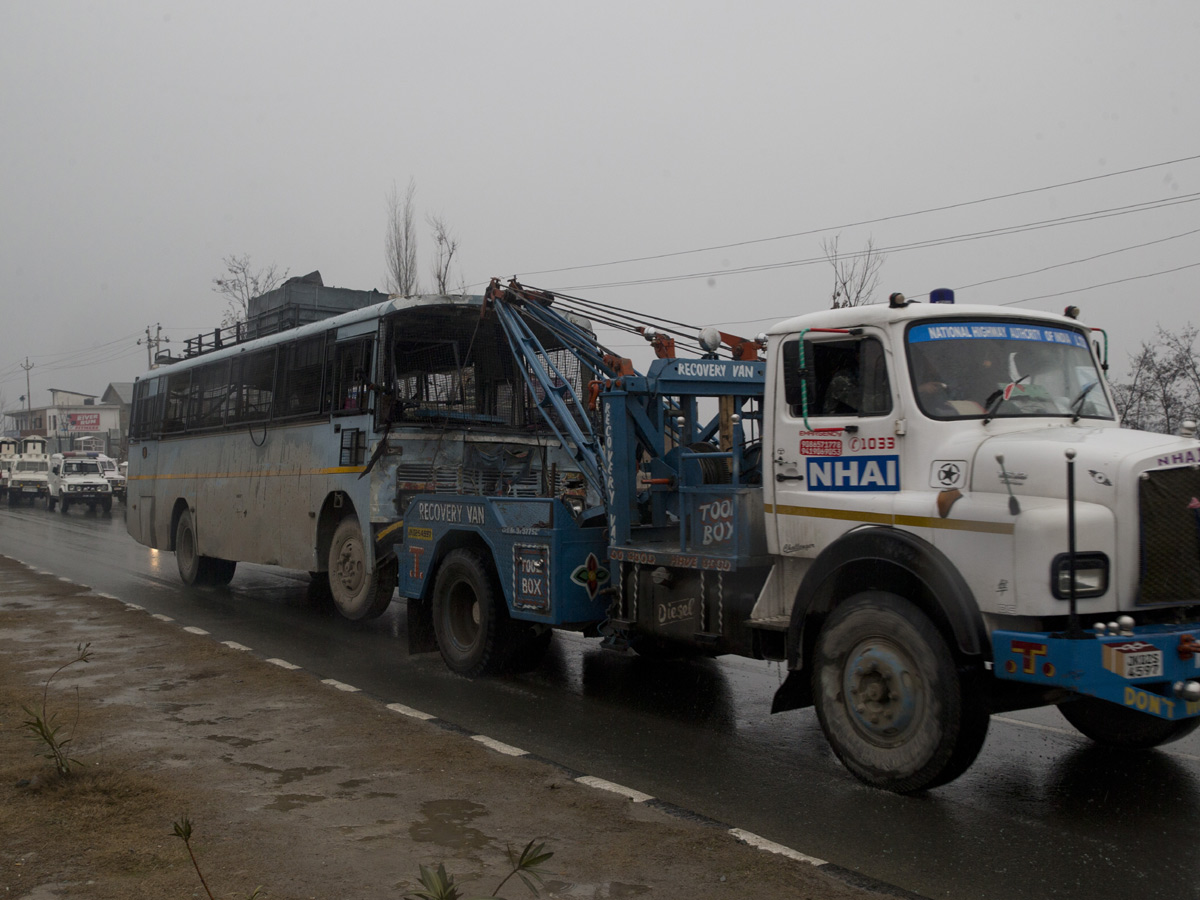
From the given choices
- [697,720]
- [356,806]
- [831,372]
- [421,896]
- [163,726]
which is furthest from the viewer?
[697,720]

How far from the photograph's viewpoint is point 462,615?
9.26 m

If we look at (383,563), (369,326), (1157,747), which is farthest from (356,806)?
(369,326)

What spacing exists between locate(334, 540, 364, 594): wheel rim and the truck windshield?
727 cm

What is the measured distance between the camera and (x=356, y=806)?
530cm

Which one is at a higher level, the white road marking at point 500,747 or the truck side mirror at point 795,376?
the truck side mirror at point 795,376

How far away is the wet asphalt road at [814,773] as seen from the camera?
179 inches

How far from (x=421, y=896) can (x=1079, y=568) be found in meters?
3.49

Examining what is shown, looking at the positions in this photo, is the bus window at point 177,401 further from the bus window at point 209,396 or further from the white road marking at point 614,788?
the white road marking at point 614,788

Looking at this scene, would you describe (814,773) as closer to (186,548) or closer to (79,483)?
(186,548)

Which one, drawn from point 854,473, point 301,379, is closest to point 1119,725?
point 854,473

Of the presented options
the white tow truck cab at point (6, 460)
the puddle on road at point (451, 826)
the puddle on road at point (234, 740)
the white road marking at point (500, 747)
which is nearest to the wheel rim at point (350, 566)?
the puddle on road at point (234, 740)

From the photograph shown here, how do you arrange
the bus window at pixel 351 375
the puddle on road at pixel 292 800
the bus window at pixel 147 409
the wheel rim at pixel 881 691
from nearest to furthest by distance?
the puddle on road at pixel 292 800
the wheel rim at pixel 881 691
the bus window at pixel 351 375
the bus window at pixel 147 409

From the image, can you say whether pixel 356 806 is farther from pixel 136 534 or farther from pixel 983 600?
pixel 136 534

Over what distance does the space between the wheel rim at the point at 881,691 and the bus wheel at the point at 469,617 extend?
371cm
